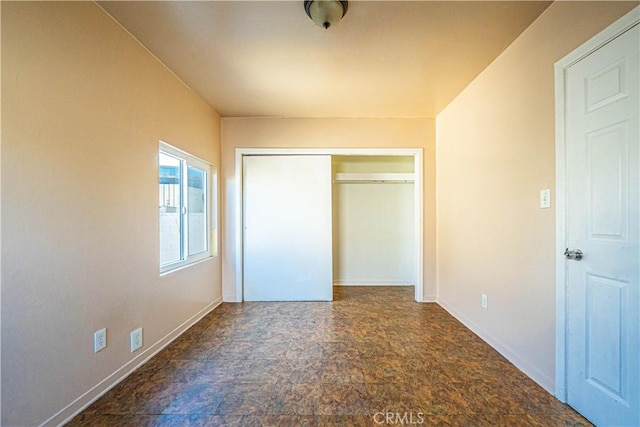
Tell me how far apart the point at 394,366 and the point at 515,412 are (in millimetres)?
731

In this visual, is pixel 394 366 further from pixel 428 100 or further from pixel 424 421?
pixel 428 100

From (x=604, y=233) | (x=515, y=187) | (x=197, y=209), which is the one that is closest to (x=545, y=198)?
(x=515, y=187)

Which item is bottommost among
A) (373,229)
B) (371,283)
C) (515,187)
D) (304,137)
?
(371,283)

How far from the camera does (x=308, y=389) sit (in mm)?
1780

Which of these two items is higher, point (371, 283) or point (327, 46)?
point (327, 46)

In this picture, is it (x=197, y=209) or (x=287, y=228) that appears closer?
(x=197, y=209)

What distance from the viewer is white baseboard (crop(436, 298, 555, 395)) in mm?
1751

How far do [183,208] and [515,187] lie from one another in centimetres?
290

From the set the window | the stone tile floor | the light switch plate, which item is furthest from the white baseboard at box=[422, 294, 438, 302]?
the window

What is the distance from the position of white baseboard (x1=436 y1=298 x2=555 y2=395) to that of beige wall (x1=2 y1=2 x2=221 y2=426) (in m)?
2.74

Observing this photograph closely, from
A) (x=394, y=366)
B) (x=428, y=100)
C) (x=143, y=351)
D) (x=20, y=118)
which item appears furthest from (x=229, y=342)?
(x=428, y=100)

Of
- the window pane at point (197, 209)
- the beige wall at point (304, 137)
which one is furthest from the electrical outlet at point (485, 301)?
the window pane at point (197, 209)

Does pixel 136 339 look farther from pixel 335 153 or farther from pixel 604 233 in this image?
pixel 604 233

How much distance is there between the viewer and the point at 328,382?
6.08ft
